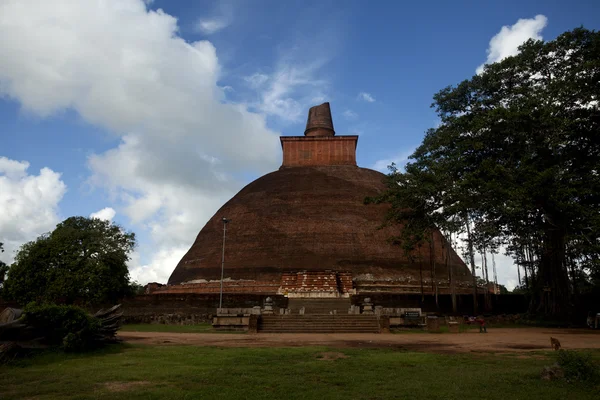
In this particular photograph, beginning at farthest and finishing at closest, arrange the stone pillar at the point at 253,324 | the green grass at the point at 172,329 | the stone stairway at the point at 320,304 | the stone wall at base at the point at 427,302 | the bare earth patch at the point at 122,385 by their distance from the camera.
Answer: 1. the stone wall at base at the point at 427,302
2. the stone stairway at the point at 320,304
3. the green grass at the point at 172,329
4. the stone pillar at the point at 253,324
5. the bare earth patch at the point at 122,385

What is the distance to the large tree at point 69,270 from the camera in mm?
22359

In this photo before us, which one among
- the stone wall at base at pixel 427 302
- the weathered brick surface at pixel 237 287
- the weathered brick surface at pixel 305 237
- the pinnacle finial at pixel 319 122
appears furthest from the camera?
the pinnacle finial at pixel 319 122

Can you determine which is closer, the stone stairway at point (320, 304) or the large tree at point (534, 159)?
the large tree at point (534, 159)

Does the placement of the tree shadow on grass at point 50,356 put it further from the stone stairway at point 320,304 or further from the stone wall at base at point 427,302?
the stone wall at base at point 427,302

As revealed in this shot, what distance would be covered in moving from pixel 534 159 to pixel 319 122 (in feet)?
71.3

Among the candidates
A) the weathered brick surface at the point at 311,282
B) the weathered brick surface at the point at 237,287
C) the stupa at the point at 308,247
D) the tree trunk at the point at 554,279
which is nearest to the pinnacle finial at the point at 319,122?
the stupa at the point at 308,247

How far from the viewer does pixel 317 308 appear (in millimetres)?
21531

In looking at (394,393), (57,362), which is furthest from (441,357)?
(57,362)

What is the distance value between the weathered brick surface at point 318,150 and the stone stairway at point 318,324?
68.5 ft

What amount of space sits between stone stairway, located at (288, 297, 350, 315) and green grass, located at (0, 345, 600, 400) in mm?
12145

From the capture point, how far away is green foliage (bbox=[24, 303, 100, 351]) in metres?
9.03

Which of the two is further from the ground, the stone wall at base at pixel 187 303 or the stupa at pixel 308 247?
the stupa at pixel 308 247

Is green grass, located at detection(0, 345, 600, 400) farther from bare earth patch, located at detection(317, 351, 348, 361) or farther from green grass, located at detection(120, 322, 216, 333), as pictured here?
green grass, located at detection(120, 322, 216, 333)

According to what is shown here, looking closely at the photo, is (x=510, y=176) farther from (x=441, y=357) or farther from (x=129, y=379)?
(x=129, y=379)
